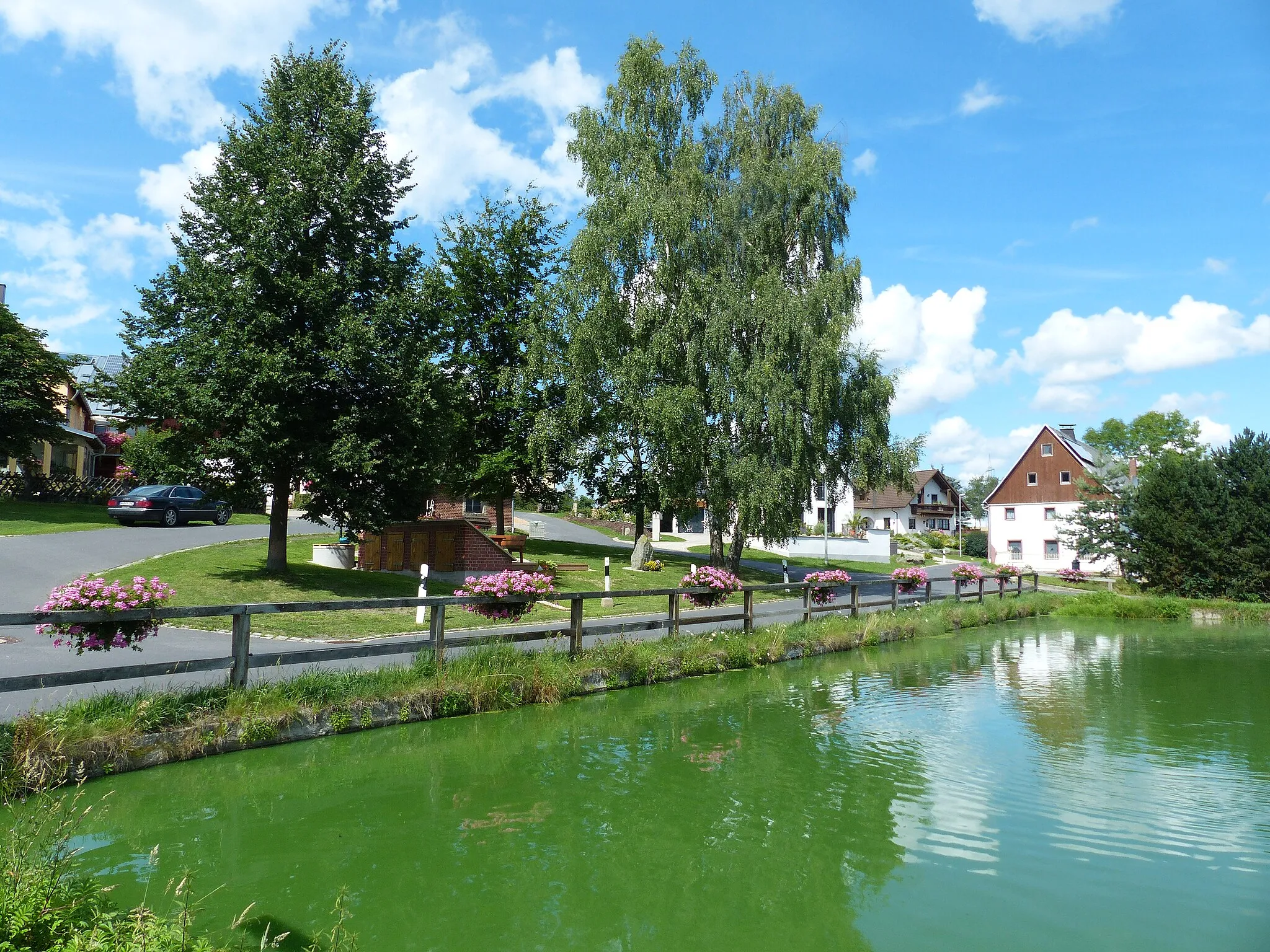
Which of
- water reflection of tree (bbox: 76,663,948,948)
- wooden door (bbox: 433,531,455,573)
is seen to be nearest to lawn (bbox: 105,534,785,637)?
wooden door (bbox: 433,531,455,573)

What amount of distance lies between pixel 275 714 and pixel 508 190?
32.3 metres

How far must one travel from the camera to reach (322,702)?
9328 millimetres

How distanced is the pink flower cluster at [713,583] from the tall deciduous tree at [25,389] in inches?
1272

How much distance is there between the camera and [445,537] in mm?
26922

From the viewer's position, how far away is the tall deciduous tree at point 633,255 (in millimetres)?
28062

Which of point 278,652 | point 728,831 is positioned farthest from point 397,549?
point 728,831

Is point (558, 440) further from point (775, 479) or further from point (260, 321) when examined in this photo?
point (260, 321)

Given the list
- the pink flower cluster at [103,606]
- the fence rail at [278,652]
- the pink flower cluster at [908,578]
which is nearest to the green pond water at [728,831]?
the fence rail at [278,652]

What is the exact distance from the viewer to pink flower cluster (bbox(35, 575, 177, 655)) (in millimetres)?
8383

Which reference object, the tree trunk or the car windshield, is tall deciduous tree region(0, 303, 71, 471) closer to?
the car windshield

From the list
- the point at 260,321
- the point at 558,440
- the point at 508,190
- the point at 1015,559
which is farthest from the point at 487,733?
the point at 1015,559

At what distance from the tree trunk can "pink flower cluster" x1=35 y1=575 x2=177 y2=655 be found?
12922mm

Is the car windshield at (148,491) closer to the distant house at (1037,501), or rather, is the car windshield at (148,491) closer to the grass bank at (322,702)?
the grass bank at (322,702)

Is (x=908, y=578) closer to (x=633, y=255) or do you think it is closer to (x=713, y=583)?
(x=713, y=583)
